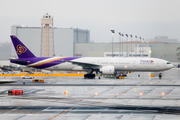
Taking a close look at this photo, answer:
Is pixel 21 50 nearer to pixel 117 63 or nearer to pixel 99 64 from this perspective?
pixel 99 64

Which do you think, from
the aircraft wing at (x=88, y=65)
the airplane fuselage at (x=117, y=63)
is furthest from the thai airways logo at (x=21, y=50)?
the aircraft wing at (x=88, y=65)

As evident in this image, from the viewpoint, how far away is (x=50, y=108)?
82.4 feet

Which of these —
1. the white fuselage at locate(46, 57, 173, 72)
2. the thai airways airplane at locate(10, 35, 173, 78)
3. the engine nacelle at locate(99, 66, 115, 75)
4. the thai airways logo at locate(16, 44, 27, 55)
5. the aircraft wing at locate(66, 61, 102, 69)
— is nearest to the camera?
the engine nacelle at locate(99, 66, 115, 75)

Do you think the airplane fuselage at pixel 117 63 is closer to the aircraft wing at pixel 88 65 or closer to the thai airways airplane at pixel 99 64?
the thai airways airplane at pixel 99 64

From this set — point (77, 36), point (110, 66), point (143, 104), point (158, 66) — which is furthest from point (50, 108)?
point (77, 36)

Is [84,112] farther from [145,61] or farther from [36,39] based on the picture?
[36,39]

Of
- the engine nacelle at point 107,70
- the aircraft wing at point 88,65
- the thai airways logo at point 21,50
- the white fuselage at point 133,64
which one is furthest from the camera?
the thai airways logo at point 21,50

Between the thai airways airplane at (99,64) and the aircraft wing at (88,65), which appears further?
the thai airways airplane at (99,64)

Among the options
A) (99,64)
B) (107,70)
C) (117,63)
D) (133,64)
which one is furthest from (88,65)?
(133,64)

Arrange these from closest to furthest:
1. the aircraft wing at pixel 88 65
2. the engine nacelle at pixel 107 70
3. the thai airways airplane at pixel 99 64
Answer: the engine nacelle at pixel 107 70
the aircraft wing at pixel 88 65
the thai airways airplane at pixel 99 64

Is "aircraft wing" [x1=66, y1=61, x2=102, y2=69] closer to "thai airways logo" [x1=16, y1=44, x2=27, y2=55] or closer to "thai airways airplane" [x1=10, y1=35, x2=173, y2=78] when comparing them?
"thai airways airplane" [x1=10, y1=35, x2=173, y2=78]

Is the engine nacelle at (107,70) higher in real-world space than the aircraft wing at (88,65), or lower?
lower

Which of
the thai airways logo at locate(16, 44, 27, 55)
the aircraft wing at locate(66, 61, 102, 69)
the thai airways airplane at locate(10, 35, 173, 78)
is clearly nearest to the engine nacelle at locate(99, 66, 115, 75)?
the thai airways airplane at locate(10, 35, 173, 78)

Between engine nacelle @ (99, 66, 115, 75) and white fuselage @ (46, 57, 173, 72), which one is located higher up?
white fuselage @ (46, 57, 173, 72)
